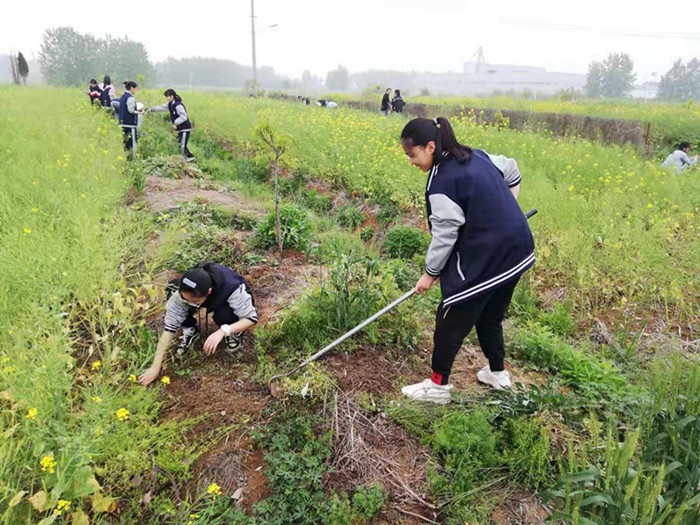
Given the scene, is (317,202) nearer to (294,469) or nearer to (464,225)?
(464,225)

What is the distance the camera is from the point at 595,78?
65.8 m

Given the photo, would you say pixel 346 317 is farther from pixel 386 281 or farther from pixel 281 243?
pixel 281 243

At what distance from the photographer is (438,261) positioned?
8.13 feet

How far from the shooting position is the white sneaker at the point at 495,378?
2.93 m

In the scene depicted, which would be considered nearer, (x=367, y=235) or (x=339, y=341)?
(x=339, y=341)

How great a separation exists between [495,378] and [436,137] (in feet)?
5.01

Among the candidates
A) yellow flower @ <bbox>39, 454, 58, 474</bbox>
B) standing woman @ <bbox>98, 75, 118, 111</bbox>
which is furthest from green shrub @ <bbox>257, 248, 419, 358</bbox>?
standing woman @ <bbox>98, 75, 118, 111</bbox>

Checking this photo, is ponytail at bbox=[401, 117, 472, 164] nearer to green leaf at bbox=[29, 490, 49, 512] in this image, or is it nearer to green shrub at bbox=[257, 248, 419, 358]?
green shrub at bbox=[257, 248, 419, 358]

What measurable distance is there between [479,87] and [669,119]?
2497 inches

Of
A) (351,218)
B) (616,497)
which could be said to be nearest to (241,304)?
(616,497)

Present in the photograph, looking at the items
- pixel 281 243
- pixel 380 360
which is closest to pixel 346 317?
pixel 380 360

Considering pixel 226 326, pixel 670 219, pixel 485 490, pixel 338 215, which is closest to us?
pixel 485 490

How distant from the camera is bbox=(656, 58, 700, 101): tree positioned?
59.8 metres

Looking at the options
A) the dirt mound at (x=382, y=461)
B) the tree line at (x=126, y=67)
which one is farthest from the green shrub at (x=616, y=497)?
the tree line at (x=126, y=67)
